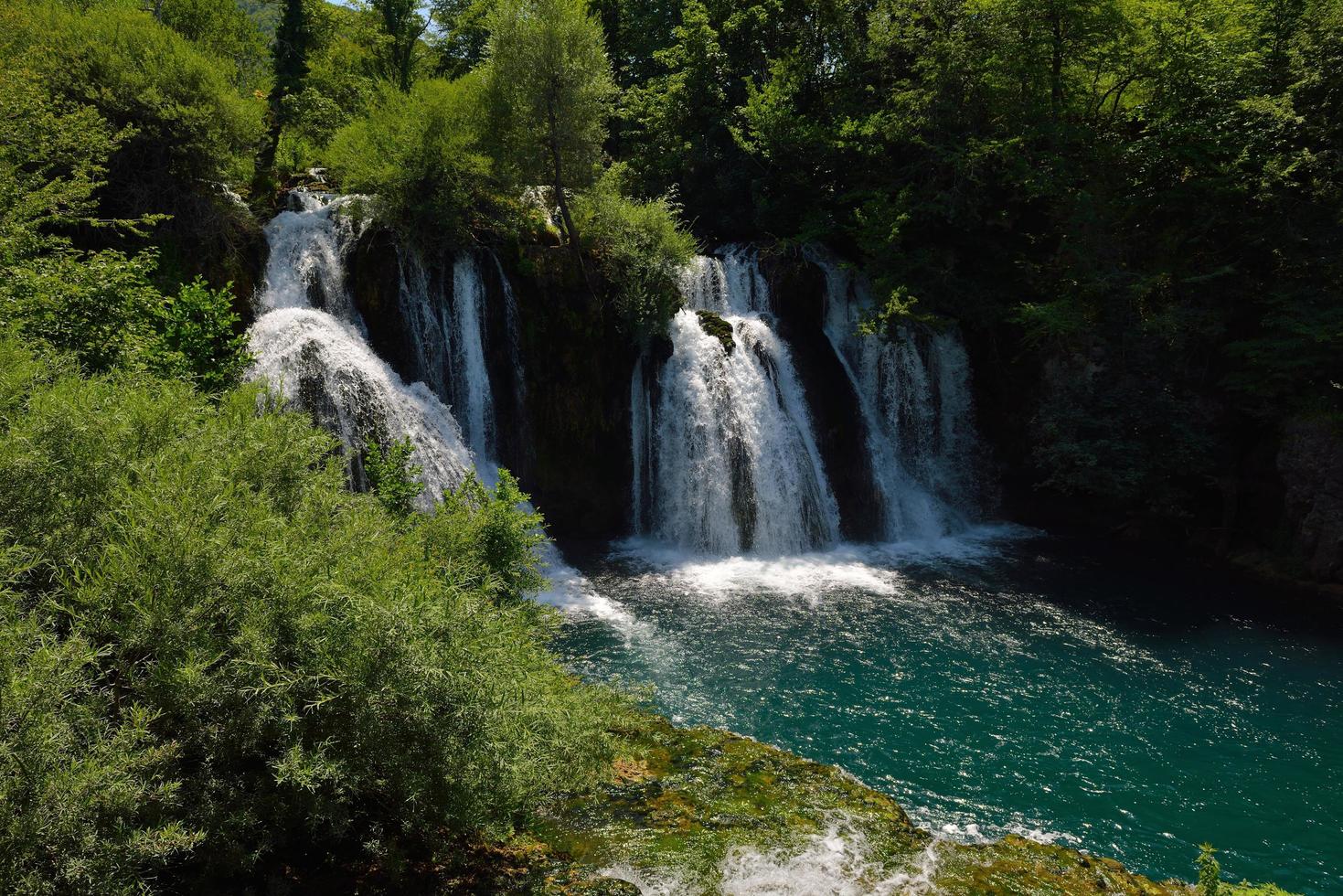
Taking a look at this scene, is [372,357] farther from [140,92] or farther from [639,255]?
[639,255]

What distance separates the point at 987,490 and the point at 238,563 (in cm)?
2088

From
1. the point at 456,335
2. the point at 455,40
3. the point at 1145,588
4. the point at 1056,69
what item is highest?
the point at 455,40

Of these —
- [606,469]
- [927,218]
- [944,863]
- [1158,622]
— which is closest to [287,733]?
[944,863]

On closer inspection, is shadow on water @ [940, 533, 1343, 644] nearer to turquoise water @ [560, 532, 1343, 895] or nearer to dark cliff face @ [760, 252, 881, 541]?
turquoise water @ [560, 532, 1343, 895]

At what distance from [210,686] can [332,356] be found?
12.0 metres

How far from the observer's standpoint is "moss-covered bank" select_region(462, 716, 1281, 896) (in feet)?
21.8

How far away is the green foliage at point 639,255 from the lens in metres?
18.8

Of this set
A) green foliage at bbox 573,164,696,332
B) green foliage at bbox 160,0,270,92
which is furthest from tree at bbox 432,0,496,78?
green foliage at bbox 573,164,696,332

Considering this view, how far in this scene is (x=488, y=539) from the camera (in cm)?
992

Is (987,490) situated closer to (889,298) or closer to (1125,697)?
(889,298)

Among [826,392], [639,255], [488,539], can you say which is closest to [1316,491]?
[826,392]

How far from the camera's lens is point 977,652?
1363cm

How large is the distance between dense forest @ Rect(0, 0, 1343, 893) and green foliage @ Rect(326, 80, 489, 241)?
0.11m

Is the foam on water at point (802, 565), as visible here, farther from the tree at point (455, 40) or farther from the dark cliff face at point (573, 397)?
the tree at point (455, 40)
